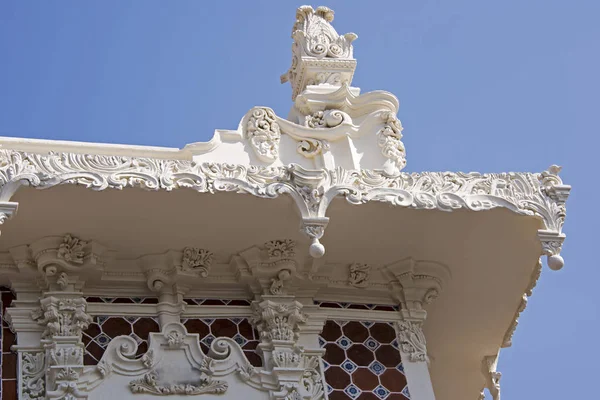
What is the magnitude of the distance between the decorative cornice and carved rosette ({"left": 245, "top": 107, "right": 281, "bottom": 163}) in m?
0.71

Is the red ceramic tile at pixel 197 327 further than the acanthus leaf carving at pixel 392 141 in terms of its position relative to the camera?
No

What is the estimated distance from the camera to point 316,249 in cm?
1182

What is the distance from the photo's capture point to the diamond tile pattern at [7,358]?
38.1 ft

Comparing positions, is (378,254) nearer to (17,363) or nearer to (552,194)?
(552,194)

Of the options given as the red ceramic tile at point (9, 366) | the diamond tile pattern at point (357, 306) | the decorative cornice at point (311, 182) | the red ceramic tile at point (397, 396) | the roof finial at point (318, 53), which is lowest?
the red ceramic tile at point (397, 396)

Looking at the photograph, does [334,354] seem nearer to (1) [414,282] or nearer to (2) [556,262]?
(1) [414,282]

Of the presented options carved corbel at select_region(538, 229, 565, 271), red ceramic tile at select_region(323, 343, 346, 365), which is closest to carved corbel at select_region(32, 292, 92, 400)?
red ceramic tile at select_region(323, 343, 346, 365)

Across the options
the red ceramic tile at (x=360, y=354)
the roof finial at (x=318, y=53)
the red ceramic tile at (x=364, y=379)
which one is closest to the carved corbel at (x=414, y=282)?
the red ceramic tile at (x=360, y=354)

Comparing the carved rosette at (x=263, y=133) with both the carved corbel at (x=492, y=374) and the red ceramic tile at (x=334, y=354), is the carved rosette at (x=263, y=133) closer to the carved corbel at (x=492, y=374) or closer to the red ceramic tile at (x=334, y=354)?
the red ceramic tile at (x=334, y=354)

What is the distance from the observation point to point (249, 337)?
41.1ft

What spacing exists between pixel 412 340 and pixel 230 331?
158 centimetres

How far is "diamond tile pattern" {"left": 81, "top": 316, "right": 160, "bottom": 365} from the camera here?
12047 millimetres

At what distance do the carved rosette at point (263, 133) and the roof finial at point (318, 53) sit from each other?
975 mm

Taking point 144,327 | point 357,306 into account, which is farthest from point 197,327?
point 357,306
